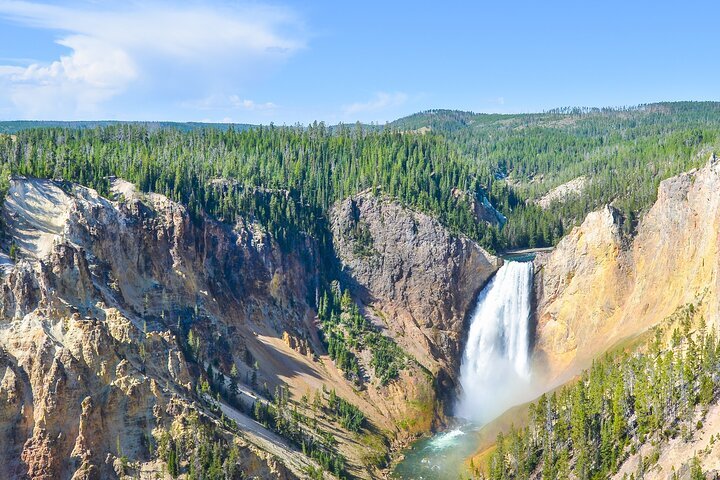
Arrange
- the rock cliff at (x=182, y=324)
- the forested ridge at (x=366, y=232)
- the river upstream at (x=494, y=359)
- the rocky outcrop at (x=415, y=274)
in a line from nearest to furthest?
the rock cliff at (x=182, y=324) < the forested ridge at (x=366, y=232) < the river upstream at (x=494, y=359) < the rocky outcrop at (x=415, y=274)

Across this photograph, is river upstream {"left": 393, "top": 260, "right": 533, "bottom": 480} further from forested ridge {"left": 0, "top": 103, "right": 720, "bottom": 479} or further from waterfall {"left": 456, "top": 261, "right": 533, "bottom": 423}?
forested ridge {"left": 0, "top": 103, "right": 720, "bottom": 479}

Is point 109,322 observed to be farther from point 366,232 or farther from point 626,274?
point 626,274

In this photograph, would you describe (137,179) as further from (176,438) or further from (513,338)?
(513,338)

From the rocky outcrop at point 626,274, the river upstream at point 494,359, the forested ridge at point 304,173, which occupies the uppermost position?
the forested ridge at point 304,173

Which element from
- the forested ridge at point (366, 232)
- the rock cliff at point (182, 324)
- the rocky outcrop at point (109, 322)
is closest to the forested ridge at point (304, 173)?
the forested ridge at point (366, 232)

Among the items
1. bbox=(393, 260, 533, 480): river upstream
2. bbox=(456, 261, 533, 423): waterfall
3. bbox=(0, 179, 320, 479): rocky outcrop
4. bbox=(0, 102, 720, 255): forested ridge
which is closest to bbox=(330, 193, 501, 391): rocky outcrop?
bbox=(456, 261, 533, 423): waterfall

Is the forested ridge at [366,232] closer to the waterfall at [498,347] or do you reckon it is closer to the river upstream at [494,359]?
the river upstream at [494,359]

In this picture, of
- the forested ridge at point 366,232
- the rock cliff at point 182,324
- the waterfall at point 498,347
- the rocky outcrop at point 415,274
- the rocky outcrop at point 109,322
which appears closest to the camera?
the rocky outcrop at point 109,322
